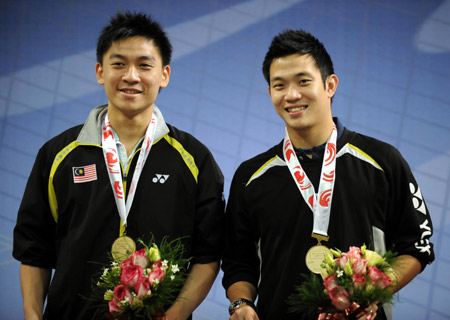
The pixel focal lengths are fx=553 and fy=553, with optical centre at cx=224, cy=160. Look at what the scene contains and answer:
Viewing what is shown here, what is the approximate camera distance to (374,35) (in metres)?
5.36

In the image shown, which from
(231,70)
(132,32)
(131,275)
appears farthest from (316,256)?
(231,70)

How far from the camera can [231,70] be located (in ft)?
18.0

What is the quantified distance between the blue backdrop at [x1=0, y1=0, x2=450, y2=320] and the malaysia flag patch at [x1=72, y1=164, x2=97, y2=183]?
2.68 meters

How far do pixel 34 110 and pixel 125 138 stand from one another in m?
3.16

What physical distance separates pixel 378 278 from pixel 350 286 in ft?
0.37

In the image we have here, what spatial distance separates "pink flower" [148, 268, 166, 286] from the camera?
2180 mm

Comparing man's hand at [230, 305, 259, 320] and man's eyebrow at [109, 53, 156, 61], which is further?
man's eyebrow at [109, 53, 156, 61]

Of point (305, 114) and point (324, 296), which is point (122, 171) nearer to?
point (305, 114)

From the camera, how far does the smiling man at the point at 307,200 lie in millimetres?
2443

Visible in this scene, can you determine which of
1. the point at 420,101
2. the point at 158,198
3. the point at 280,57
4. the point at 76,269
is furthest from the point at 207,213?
the point at 420,101

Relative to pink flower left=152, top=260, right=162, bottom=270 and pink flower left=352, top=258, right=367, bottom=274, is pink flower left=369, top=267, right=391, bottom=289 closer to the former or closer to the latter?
pink flower left=352, top=258, right=367, bottom=274

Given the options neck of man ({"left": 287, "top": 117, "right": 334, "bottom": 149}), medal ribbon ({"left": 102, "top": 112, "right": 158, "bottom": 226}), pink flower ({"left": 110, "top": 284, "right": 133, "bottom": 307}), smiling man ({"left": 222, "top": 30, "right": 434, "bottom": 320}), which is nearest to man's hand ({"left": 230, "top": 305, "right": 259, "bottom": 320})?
smiling man ({"left": 222, "top": 30, "right": 434, "bottom": 320})

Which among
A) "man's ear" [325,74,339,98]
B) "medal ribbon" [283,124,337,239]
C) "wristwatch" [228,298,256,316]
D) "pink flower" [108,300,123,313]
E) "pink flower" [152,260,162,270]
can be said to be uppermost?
"man's ear" [325,74,339,98]

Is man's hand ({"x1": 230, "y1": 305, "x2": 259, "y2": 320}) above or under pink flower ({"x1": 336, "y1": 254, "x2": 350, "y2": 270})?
under
